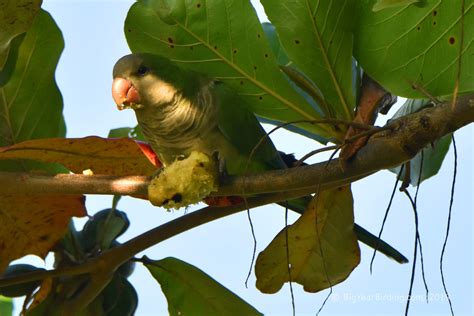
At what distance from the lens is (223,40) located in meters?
1.04

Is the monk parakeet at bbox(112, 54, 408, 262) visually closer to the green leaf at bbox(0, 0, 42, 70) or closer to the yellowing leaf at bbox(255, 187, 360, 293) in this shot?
the yellowing leaf at bbox(255, 187, 360, 293)

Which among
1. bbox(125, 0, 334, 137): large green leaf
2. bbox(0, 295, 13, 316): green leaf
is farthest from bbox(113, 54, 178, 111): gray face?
bbox(0, 295, 13, 316): green leaf

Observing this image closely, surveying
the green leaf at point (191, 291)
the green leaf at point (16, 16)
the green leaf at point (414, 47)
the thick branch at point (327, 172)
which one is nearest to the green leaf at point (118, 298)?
the green leaf at point (191, 291)

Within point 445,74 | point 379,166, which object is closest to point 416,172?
point 445,74

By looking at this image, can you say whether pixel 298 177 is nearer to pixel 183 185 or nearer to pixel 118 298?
pixel 183 185

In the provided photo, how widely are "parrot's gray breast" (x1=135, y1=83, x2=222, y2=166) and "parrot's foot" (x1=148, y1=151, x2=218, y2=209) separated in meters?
0.21

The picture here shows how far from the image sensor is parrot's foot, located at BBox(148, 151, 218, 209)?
890 mm

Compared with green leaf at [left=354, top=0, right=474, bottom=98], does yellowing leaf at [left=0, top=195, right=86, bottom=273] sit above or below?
below

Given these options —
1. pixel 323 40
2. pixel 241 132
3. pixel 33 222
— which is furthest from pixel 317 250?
pixel 33 222

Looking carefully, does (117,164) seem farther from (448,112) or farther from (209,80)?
(448,112)

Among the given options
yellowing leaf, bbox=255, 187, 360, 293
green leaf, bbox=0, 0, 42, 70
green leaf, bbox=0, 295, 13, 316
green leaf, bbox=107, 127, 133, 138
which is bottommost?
yellowing leaf, bbox=255, 187, 360, 293

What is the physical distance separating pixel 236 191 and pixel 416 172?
418 mm

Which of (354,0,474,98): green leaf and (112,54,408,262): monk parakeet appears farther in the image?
(112,54,408,262): monk parakeet

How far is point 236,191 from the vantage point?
0.86m
